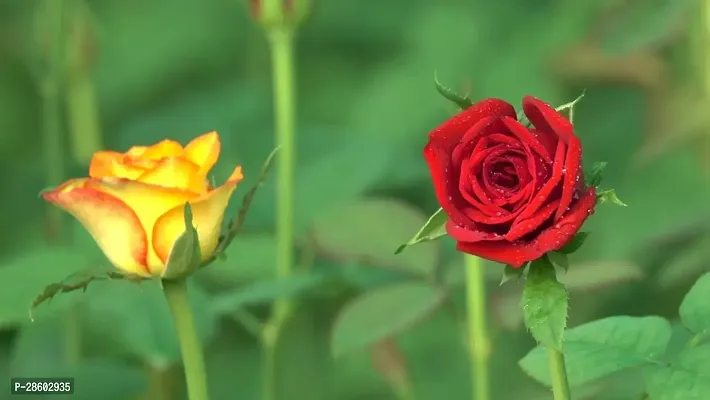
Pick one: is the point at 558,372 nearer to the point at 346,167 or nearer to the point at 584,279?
the point at 584,279

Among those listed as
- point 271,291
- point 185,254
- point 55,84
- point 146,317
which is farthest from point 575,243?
point 55,84

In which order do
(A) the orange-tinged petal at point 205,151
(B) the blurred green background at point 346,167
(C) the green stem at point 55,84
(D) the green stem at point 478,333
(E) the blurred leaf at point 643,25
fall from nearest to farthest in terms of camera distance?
(A) the orange-tinged petal at point 205,151 < (D) the green stem at point 478,333 < (B) the blurred green background at point 346,167 < (C) the green stem at point 55,84 < (E) the blurred leaf at point 643,25

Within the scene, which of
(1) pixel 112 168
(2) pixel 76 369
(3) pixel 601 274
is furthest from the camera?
(2) pixel 76 369

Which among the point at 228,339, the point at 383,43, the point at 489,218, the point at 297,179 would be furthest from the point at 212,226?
the point at 383,43

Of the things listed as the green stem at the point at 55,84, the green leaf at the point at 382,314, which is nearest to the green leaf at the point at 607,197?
the green leaf at the point at 382,314

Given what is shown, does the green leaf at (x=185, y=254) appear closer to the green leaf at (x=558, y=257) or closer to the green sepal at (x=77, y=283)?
the green sepal at (x=77, y=283)

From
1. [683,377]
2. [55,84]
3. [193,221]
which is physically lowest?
[683,377]
